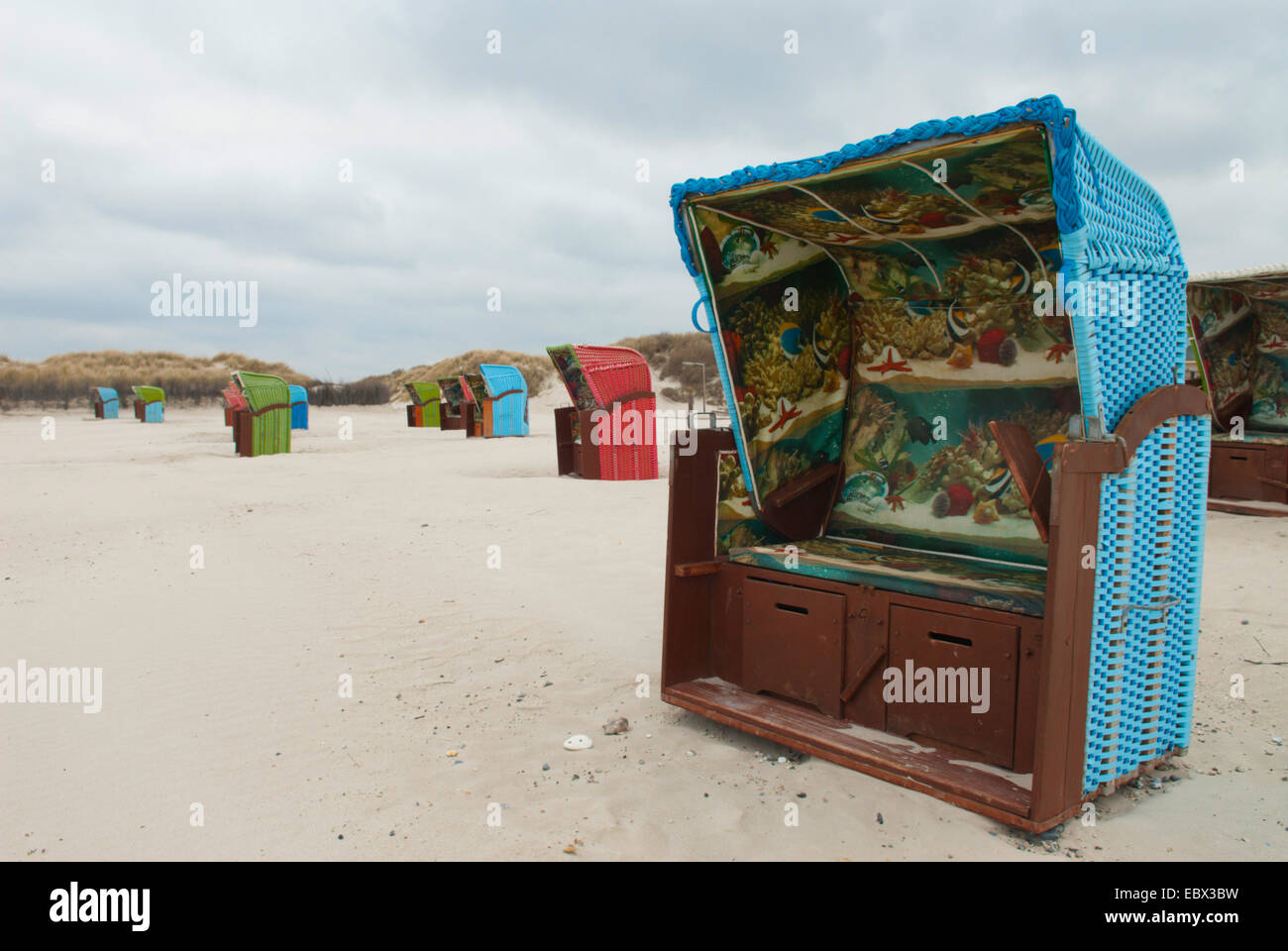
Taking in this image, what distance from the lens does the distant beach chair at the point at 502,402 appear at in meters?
24.0

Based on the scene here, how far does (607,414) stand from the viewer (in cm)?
1380

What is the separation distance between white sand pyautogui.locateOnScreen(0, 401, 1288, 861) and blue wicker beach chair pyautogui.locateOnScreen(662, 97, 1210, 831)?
0.32 m

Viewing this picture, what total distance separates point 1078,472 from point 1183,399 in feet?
2.82

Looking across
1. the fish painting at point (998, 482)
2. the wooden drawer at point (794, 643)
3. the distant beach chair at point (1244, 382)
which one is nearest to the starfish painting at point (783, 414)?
the wooden drawer at point (794, 643)

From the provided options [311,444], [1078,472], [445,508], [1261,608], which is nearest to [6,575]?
[445,508]

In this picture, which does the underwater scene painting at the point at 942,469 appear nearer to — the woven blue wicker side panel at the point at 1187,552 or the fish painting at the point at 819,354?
the fish painting at the point at 819,354

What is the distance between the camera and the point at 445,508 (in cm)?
1112

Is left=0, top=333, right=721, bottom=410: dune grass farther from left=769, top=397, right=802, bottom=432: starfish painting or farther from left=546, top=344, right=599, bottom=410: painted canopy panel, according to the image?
left=769, top=397, right=802, bottom=432: starfish painting

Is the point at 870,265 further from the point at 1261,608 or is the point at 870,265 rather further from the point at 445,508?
the point at 445,508

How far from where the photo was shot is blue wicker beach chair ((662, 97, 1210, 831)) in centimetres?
305

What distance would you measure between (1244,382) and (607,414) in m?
8.72

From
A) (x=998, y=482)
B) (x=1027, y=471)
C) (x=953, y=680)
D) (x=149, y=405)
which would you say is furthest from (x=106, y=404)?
(x=1027, y=471)

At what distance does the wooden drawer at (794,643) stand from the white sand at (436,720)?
329 mm

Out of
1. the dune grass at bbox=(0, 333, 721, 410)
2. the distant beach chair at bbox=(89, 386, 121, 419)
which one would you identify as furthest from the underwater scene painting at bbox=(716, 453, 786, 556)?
the distant beach chair at bbox=(89, 386, 121, 419)
